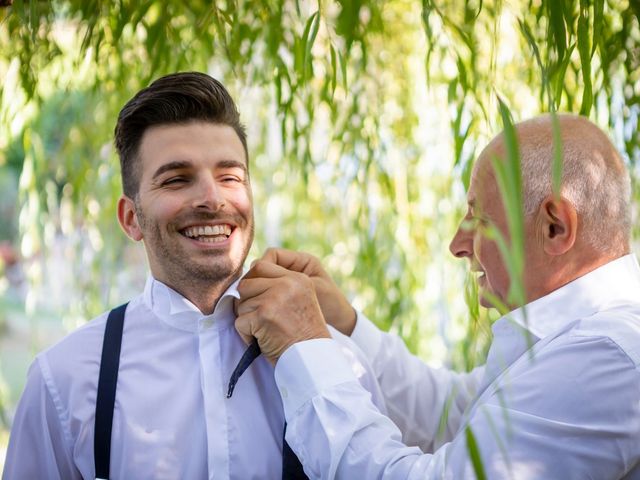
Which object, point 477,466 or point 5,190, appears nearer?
point 477,466

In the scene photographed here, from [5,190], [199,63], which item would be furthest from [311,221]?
[5,190]

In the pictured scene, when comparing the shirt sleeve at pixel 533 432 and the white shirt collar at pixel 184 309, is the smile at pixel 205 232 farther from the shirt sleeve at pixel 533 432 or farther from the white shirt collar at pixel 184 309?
the shirt sleeve at pixel 533 432

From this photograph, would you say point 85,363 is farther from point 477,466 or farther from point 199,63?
point 199,63

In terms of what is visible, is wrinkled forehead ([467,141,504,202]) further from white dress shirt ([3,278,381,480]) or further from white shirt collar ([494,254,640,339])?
white dress shirt ([3,278,381,480])

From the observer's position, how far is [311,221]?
409 centimetres

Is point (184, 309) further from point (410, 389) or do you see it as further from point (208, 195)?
point (410, 389)

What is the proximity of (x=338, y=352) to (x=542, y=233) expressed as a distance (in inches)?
21.4

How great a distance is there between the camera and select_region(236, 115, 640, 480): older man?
5.00ft

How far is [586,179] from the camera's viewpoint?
1742mm

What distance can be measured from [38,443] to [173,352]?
355 mm

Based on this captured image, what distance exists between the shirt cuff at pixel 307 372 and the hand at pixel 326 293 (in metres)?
0.41

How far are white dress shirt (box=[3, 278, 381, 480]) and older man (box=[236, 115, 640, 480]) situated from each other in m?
0.10

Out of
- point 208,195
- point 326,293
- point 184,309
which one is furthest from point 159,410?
point 326,293

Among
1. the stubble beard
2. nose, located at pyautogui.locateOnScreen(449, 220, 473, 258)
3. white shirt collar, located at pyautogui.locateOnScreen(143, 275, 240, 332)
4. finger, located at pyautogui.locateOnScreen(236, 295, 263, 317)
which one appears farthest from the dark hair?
nose, located at pyautogui.locateOnScreen(449, 220, 473, 258)
